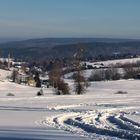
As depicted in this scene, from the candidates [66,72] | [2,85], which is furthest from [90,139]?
[66,72]

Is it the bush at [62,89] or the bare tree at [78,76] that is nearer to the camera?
the bush at [62,89]

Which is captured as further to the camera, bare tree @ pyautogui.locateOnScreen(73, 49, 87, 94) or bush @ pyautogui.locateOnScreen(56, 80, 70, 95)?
bare tree @ pyautogui.locateOnScreen(73, 49, 87, 94)

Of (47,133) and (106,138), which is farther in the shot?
(47,133)

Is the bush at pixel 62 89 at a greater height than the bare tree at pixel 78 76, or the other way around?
the bare tree at pixel 78 76

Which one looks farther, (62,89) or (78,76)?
(78,76)

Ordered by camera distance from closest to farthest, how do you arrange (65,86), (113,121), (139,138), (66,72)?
(139,138)
(113,121)
(65,86)
(66,72)

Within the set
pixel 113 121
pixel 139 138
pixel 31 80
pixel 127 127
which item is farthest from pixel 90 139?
pixel 31 80

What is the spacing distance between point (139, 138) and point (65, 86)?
4217 cm

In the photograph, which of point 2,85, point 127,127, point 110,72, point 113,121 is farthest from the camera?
point 110,72

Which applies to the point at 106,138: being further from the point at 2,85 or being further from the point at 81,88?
the point at 2,85

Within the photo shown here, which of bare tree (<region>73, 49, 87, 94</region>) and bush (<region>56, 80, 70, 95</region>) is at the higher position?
bare tree (<region>73, 49, 87, 94</region>)

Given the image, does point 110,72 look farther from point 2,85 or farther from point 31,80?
point 2,85

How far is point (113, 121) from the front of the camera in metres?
18.6

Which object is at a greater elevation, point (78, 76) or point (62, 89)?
point (78, 76)
